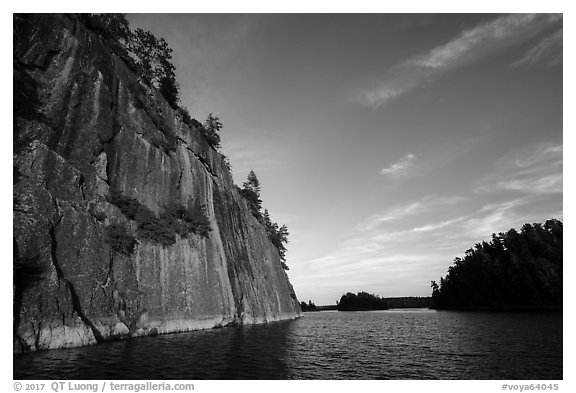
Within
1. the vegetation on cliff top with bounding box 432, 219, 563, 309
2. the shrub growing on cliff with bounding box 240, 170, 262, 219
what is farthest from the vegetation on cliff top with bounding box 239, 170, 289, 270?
the vegetation on cliff top with bounding box 432, 219, 563, 309

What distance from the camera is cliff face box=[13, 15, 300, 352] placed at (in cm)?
1833

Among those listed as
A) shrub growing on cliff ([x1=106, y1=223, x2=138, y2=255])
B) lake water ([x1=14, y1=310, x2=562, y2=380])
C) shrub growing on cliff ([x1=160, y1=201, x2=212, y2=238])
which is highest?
shrub growing on cliff ([x1=160, y1=201, x2=212, y2=238])

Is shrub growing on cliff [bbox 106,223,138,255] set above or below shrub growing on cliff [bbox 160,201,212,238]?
below

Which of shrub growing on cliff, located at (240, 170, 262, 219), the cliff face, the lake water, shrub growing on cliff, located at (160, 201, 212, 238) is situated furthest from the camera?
shrub growing on cliff, located at (240, 170, 262, 219)

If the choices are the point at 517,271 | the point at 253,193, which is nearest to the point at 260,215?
the point at 253,193

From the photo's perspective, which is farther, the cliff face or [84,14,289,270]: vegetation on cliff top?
[84,14,289,270]: vegetation on cliff top

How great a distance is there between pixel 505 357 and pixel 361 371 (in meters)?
8.71

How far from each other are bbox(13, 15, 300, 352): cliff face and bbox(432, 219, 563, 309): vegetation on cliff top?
69837 mm

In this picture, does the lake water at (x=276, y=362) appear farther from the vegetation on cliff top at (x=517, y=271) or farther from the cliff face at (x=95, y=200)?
the vegetation on cliff top at (x=517, y=271)

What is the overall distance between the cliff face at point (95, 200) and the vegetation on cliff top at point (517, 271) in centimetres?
6984

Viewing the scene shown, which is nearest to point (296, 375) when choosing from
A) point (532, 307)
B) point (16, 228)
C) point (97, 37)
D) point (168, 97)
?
point (16, 228)

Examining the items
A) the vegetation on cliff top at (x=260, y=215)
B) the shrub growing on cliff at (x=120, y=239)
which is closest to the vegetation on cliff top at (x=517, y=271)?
the vegetation on cliff top at (x=260, y=215)

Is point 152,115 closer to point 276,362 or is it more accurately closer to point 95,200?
point 95,200

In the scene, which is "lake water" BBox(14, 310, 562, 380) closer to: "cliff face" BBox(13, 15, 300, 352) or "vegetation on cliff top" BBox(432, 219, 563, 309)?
"cliff face" BBox(13, 15, 300, 352)
